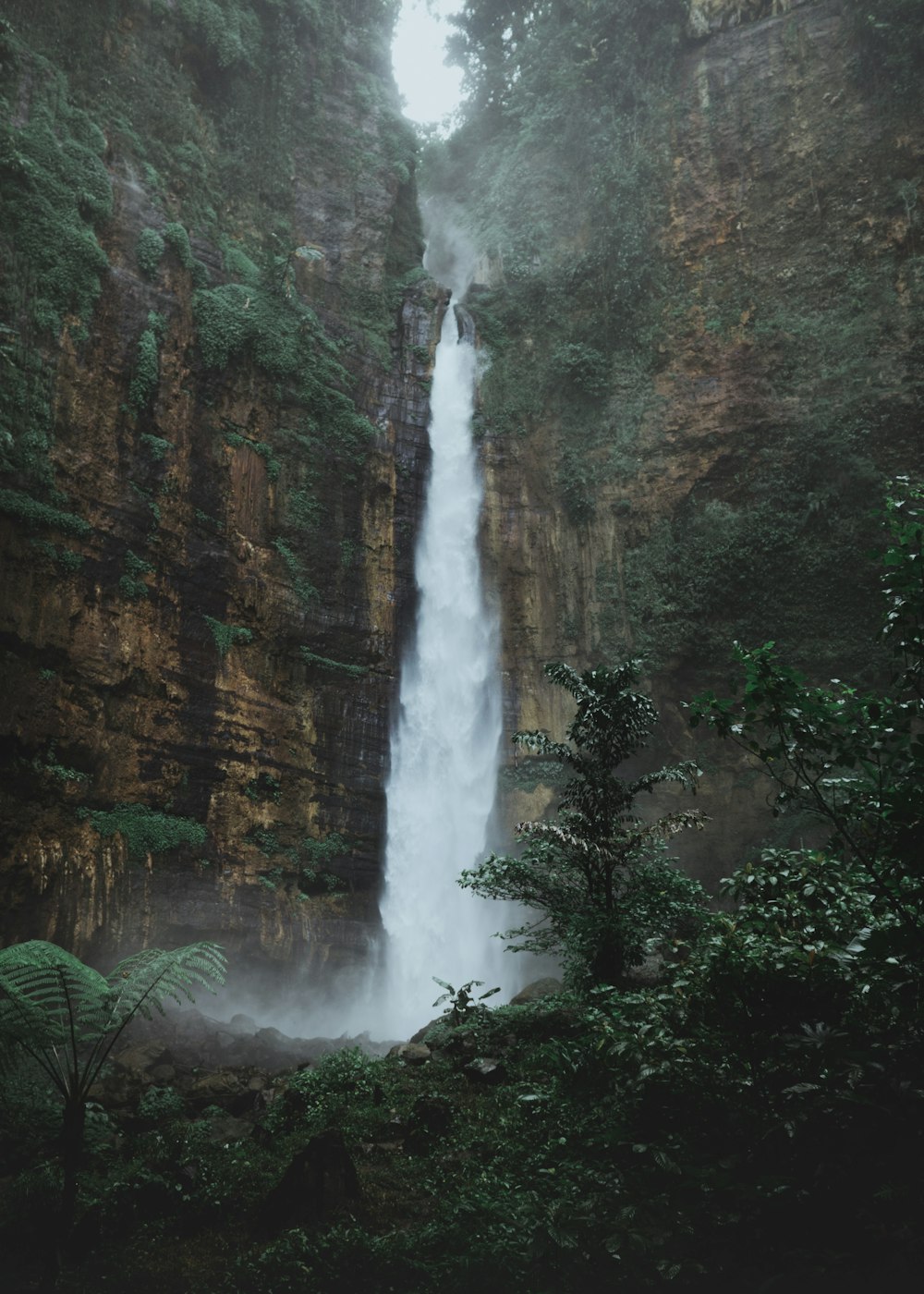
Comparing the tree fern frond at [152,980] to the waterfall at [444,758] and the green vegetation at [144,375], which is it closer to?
the waterfall at [444,758]

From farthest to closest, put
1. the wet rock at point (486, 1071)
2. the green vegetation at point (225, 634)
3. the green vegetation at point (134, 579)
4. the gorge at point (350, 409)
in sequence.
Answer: the green vegetation at point (225, 634) → the green vegetation at point (134, 579) → the gorge at point (350, 409) → the wet rock at point (486, 1071)

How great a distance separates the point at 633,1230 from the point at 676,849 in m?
13.1

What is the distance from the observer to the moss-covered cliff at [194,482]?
1249cm

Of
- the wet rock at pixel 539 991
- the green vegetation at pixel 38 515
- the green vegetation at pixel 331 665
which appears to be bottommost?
the wet rock at pixel 539 991

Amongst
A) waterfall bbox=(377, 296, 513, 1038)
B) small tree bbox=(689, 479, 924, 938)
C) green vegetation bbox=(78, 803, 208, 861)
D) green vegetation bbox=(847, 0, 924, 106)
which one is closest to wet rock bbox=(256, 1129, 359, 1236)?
small tree bbox=(689, 479, 924, 938)

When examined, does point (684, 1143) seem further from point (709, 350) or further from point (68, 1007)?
point (709, 350)

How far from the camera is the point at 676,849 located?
16156 mm

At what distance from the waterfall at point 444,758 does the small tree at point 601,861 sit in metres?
7.27

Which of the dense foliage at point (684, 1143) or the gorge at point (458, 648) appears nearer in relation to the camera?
the dense foliage at point (684, 1143)

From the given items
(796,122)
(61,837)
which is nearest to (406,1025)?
(61,837)

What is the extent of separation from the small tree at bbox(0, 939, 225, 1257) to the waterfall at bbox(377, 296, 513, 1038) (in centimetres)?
1002

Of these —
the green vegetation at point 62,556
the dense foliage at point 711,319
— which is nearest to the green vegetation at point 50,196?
the green vegetation at point 62,556

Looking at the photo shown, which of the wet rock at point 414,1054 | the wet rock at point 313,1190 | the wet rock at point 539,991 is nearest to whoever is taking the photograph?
the wet rock at point 313,1190

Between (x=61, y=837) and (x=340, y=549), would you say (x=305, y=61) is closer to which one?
(x=340, y=549)
